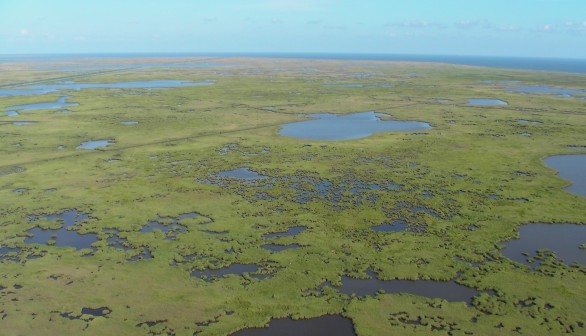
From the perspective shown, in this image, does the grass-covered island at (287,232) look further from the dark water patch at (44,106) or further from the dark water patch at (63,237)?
the dark water patch at (44,106)

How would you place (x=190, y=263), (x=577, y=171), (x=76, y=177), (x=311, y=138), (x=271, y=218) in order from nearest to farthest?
1. (x=190, y=263)
2. (x=271, y=218)
3. (x=76, y=177)
4. (x=577, y=171)
5. (x=311, y=138)

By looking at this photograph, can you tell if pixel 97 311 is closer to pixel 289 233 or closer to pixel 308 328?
pixel 308 328

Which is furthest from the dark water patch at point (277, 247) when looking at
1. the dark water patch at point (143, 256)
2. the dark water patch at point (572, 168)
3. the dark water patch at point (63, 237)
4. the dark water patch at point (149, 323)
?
the dark water patch at point (572, 168)

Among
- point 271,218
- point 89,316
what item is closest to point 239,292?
point 89,316

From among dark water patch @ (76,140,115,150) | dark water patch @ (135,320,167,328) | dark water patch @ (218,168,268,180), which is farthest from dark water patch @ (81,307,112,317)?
dark water patch @ (76,140,115,150)

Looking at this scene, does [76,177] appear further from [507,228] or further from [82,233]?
[507,228]

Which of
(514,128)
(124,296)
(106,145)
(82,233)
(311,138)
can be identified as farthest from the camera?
(514,128)

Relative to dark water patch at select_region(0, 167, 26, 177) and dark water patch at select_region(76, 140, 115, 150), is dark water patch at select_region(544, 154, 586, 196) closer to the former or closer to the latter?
dark water patch at select_region(76, 140, 115, 150)

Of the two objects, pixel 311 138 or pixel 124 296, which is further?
pixel 311 138
